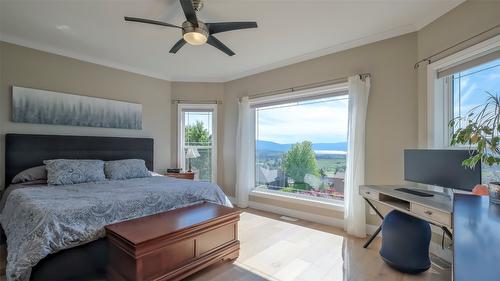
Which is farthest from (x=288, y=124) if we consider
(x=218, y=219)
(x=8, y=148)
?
(x=8, y=148)

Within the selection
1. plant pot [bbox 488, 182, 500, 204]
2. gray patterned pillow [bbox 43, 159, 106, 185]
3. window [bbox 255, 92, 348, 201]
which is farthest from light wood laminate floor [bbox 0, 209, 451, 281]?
plant pot [bbox 488, 182, 500, 204]

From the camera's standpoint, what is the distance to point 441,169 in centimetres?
220

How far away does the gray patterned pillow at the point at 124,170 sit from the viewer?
3.42m

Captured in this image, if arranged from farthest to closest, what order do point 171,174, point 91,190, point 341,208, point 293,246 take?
1. point 171,174
2. point 341,208
3. point 293,246
4. point 91,190

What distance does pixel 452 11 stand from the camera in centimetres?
230

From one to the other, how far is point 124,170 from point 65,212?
1700mm

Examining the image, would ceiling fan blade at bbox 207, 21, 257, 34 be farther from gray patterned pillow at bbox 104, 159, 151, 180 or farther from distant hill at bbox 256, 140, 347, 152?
gray patterned pillow at bbox 104, 159, 151, 180

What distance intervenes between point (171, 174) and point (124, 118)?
50.1 inches

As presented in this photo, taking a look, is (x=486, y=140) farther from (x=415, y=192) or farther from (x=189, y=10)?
(x=189, y=10)

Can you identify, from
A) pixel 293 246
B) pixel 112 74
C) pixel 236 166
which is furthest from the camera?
pixel 236 166

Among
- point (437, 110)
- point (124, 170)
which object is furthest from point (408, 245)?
point (124, 170)

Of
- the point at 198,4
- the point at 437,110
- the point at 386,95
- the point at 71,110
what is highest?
the point at 198,4

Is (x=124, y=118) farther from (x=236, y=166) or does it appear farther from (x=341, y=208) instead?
(x=341, y=208)

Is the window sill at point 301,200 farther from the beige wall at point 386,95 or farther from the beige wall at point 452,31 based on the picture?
the beige wall at point 452,31
